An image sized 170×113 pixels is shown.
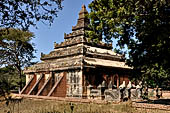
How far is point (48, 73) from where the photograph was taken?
24359 mm

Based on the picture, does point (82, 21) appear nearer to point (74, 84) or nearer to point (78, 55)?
point (78, 55)

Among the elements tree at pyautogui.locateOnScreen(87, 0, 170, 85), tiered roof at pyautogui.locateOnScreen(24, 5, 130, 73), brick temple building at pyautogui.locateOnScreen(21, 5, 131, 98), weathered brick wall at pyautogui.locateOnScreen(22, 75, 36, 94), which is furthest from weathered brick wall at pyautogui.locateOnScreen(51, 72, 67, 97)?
tree at pyautogui.locateOnScreen(87, 0, 170, 85)

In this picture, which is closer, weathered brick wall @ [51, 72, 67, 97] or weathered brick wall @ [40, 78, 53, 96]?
weathered brick wall @ [51, 72, 67, 97]

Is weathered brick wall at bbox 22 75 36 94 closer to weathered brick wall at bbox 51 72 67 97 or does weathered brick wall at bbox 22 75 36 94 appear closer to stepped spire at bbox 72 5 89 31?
weathered brick wall at bbox 51 72 67 97

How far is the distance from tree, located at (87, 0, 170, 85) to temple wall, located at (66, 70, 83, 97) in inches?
259

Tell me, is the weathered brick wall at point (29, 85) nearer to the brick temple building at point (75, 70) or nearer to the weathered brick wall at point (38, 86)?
the brick temple building at point (75, 70)

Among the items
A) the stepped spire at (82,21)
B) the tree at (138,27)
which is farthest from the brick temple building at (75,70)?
the tree at (138,27)

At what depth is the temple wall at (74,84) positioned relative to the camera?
20.6m

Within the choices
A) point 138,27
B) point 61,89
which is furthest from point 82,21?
point 138,27

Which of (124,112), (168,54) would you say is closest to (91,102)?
(124,112)

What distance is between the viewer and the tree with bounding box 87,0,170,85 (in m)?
11.9

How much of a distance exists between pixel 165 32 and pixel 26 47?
35.8m

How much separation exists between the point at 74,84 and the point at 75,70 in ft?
5.03

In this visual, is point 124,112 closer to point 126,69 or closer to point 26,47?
point 126,69
